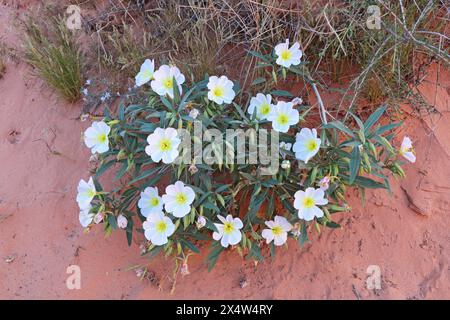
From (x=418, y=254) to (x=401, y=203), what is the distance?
0.27 meters

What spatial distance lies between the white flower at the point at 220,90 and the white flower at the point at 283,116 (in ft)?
0.78

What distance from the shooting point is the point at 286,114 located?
213 cm

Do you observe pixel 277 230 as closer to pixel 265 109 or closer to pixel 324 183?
pixel 324 183

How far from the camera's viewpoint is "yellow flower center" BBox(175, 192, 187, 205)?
203 cm

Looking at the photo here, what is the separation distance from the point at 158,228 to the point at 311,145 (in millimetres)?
727

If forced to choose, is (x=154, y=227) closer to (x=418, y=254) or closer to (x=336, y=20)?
(x=418, y=254)

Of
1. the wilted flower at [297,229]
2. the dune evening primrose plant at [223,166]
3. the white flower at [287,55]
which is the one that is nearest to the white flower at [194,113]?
the dune evening primrose plant at [223,166]

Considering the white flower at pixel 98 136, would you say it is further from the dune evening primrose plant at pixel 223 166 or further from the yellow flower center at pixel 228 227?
the yellow flower center at pixel 228 227

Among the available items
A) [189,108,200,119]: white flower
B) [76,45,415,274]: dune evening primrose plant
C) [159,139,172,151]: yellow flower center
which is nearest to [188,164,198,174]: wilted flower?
[76,45,415,274]: dune evening primrose plant

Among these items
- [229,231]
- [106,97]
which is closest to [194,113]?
[229,231]

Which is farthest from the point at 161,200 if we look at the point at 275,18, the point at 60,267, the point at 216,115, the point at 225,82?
the point at 275,18

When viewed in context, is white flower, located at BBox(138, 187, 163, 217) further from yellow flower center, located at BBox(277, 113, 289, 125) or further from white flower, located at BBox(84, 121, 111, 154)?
yellow flower center, located at BBox(277, 113, 289, 125)

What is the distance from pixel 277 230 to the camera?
2.17 metres

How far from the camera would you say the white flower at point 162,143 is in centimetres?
199
